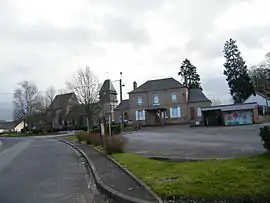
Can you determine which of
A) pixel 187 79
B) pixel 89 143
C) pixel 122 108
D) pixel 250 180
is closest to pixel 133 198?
pixel 250 180

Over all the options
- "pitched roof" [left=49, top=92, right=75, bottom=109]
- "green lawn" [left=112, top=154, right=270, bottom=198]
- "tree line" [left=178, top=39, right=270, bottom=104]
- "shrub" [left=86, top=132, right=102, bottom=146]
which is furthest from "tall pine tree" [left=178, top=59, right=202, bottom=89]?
"green lawn" [left=112, top=154, right=270, bottom=198]

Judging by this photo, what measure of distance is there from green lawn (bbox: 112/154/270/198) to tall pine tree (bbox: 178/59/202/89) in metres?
86.4

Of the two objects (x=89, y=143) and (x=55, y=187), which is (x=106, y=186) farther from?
(x=89, y=143)

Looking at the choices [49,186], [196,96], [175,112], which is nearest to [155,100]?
[175,112]

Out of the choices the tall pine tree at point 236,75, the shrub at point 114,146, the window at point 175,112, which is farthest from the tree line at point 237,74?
the shrub at point 114,146

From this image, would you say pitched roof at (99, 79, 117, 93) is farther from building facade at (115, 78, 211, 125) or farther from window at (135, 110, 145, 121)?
window at (135, 110, 145, 121)

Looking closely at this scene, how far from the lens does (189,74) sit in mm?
99250

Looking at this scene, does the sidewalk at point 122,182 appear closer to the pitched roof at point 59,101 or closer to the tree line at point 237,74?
the tree line at point 237,74

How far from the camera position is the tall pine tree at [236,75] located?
85875mm

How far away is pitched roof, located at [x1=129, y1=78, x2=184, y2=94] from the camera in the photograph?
7788 cm

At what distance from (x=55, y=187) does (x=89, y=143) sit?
21.7 meters

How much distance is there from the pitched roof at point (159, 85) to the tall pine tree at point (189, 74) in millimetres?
19608


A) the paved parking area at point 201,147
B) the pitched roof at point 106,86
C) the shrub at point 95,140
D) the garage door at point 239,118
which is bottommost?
the paved parking area at point 201,147

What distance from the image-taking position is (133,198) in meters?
8.73
